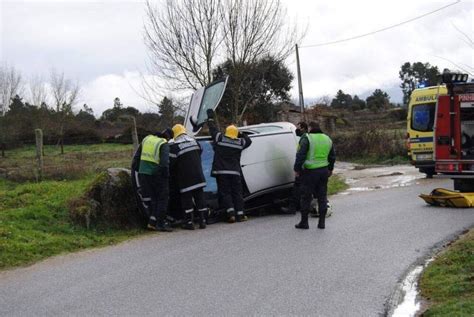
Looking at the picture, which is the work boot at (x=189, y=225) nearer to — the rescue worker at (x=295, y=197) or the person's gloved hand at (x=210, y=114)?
the person's gloved hand at (x=210, y=114)

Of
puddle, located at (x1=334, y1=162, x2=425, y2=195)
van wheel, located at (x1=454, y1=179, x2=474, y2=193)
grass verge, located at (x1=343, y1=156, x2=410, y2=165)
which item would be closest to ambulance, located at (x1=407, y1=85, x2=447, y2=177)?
puddle, located at (x1=334, y1=162, x2=425, y2=195)

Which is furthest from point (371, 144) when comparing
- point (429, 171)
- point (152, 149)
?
point (152, 149)

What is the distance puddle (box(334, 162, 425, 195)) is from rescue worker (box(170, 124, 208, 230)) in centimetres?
644

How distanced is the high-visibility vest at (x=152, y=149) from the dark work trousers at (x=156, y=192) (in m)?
0.30

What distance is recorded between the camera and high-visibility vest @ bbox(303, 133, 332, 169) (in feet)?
32.0

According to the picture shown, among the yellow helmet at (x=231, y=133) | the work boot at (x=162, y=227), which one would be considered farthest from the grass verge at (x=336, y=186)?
the work boot at (x=162, y=227)

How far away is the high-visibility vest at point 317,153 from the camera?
32.0ft

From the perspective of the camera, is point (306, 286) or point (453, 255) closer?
point (306, 286)

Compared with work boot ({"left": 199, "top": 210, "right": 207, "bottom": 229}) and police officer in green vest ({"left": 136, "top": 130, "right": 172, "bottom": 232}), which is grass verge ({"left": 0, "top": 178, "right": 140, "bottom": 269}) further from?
work boot ({"left": 199, "top": 210, "right": 207, "bottom": 229})

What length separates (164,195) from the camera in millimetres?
9703

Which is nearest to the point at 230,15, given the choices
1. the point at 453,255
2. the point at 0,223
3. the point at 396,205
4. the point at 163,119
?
the point at 163,119

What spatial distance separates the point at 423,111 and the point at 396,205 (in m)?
6.82

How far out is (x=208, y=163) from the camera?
437 inches

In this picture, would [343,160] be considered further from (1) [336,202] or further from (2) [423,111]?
(1) [336,202]
